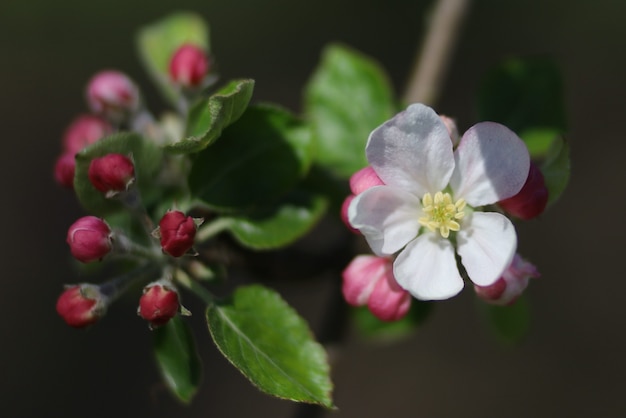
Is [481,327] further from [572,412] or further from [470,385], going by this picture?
[572,412]

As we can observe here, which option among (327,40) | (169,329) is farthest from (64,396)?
(169,329)

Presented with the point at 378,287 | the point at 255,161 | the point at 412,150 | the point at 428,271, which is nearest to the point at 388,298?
the point at 378,287

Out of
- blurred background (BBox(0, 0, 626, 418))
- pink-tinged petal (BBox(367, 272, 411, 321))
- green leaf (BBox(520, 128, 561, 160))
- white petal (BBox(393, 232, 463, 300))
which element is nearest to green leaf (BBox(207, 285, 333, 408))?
pink-tinged petal (BBox(367, 272, 411, 321))

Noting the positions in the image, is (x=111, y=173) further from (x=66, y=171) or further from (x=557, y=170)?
(x=557, y=170)

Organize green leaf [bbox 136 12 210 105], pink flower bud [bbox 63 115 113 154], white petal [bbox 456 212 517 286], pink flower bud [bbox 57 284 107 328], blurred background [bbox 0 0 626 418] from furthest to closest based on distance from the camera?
1. blurred background [bbox 0 0 626 418]
2. green leaf [bbox 136 12 210 105]
3. pink flower bud [bbox 63 115 113 154]
4. pink flower bud [bbox 57 284 107 328]
5. white petal [bbox 456 212 517 286]

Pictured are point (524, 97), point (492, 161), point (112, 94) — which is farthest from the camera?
point (524, 97)

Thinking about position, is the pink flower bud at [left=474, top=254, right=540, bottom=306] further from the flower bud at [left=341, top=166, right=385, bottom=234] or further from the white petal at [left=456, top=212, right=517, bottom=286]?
the flower bud at [left=341, top=166, right=385, bottom=234]
